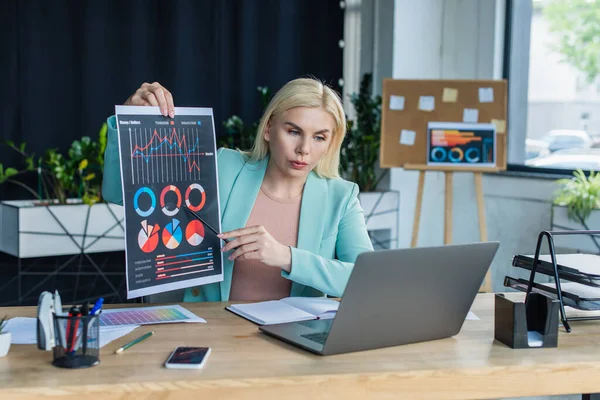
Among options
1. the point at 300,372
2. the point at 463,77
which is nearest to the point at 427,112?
the point at 463,77

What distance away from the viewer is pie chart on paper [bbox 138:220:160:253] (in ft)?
5.53

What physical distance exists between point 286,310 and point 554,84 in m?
4.14

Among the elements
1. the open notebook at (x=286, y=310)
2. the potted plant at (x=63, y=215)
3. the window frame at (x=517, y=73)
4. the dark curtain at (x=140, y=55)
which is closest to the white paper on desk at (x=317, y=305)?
the open notebook at (x=286, y=310)

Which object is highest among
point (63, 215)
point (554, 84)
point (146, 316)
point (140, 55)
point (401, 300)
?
point (140, 55)

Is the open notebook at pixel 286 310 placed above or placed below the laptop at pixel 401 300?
below

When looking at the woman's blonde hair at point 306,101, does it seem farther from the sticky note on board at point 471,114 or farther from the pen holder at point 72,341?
the sticky note on board at point 471,114

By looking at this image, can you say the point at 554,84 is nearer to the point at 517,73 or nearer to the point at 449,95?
the point at 517,73

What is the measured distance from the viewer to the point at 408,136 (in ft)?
16.0

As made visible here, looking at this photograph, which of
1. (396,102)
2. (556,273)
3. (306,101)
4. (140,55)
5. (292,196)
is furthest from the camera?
(140,55)

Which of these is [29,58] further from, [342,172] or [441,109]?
[441,109]

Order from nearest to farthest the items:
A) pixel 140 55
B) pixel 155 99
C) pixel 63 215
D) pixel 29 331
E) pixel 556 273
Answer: pixel 29 331
pixel 556 273
pixel 155 99
pixel 63 215
pixel 140 55

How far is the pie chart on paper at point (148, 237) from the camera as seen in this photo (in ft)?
5.53

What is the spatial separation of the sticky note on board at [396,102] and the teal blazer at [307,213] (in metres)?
2.74

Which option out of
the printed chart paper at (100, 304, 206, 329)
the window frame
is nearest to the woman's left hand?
the printed chart paper at (100, 304, 206, 329)
